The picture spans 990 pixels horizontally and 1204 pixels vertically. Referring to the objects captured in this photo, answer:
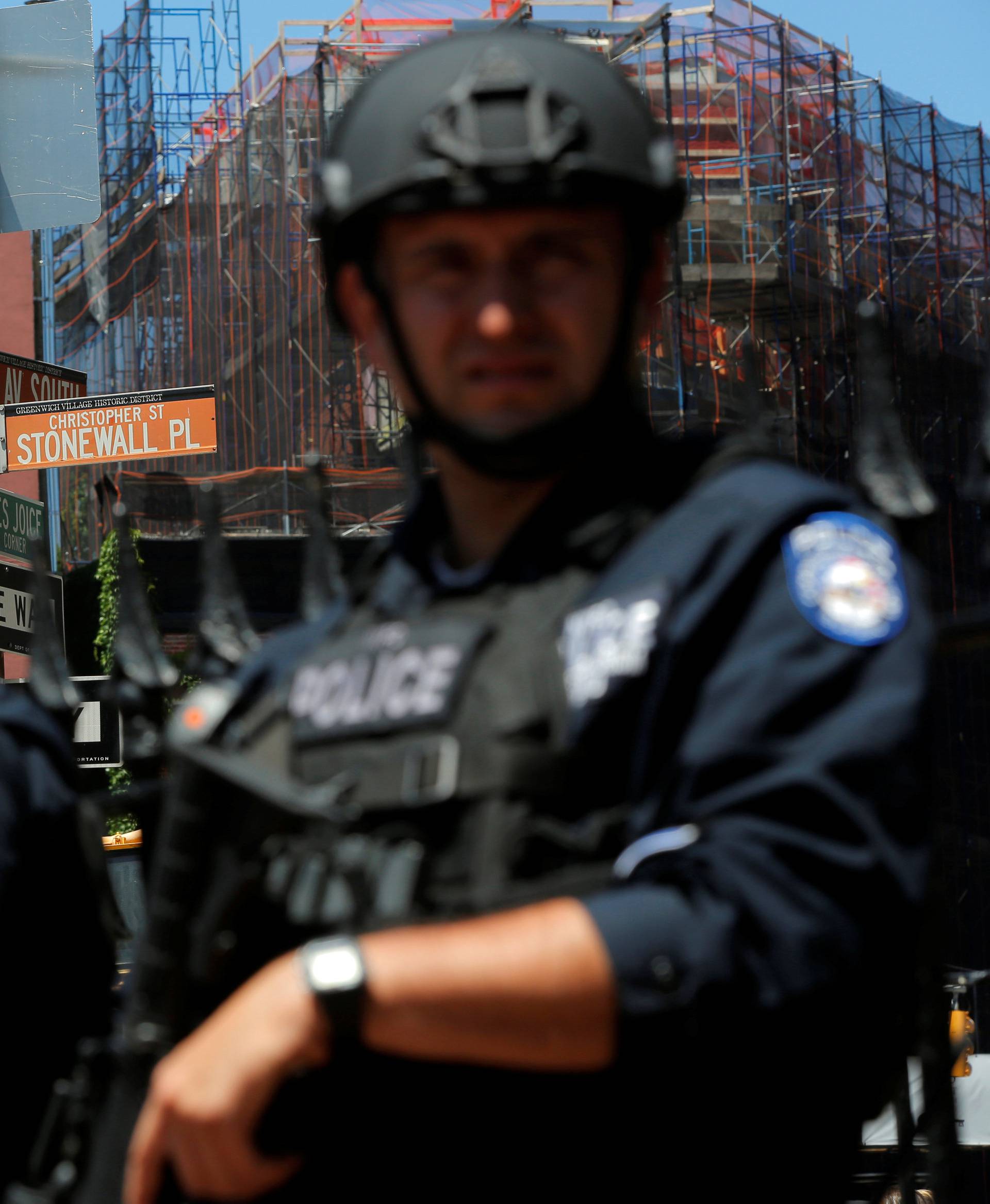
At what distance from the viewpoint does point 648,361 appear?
2256cm

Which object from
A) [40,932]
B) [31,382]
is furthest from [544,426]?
[31,382]

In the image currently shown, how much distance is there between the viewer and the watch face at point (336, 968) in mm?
1306

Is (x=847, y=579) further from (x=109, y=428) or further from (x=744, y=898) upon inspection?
(x=109, y=428)

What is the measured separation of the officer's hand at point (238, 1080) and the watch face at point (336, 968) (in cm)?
2

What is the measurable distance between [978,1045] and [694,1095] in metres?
20.5

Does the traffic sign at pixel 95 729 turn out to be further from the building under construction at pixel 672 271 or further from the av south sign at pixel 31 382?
the building under construction at pixel 672 271

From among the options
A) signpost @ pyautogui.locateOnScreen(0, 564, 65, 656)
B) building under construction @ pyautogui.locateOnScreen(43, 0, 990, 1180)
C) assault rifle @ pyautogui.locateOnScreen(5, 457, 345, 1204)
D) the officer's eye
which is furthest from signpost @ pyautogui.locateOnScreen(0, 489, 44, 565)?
building under construction @ pyautogui.locateOnScreen(43, 0, 990, 1180)

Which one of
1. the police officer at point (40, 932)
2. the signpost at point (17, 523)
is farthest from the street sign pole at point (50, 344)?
the police officer at point (40, 932)

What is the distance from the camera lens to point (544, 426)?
161 cm

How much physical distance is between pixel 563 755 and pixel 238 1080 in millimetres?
356

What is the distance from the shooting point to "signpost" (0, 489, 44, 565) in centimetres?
754

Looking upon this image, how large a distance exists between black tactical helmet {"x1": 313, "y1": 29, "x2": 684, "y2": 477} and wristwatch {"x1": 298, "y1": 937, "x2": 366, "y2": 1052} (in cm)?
52

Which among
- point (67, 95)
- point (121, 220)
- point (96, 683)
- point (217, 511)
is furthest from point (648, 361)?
point (217, 511)

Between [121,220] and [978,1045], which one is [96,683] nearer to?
[978,1045]
